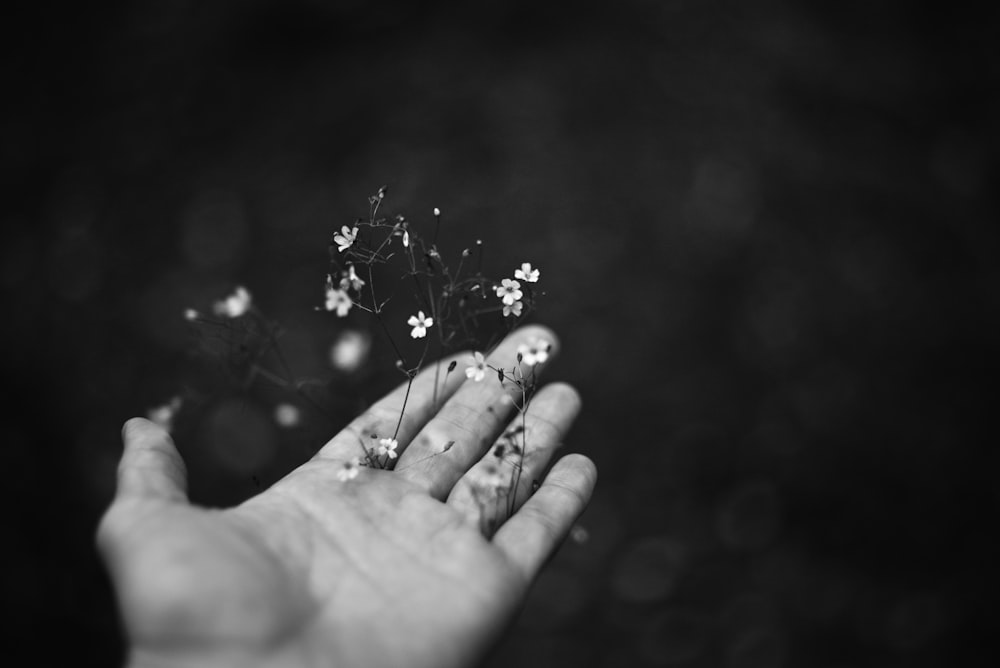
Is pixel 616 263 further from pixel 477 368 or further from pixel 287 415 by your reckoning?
pixel 287 415

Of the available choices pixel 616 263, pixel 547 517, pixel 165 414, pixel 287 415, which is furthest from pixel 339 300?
pixel 616 263

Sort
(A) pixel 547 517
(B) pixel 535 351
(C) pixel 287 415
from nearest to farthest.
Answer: (A) pixel 547 517
(B) pixel 535 351
(C) pixel 287 415

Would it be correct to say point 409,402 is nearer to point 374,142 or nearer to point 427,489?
point 427,489

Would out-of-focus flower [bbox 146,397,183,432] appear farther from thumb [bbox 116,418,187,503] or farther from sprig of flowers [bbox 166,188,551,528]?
thumb [bbox 116,418,187,503]

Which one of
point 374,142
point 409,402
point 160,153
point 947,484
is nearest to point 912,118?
point 947,484

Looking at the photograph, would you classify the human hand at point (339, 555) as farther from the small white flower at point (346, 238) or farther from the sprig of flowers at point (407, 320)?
the small white flower at point (346, 238)

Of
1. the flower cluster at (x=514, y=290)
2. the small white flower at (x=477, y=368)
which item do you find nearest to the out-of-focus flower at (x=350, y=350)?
the small white flower at (x=477, y=368)
